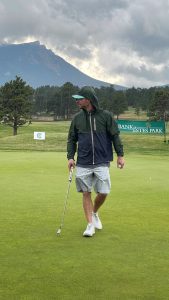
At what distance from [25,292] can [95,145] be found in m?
3.35

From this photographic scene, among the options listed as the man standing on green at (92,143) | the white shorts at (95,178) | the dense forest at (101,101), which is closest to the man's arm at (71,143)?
the man standing on green at (92,143)

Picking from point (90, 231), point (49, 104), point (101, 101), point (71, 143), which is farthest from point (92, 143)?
point (49, 104)

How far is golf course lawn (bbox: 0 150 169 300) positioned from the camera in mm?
5129

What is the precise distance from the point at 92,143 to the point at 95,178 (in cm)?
61

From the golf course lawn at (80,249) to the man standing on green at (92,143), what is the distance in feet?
2.41

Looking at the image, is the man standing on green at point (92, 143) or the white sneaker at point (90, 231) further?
the man standing on green at point (92, 143)

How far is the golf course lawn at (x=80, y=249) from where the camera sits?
16.8 feet

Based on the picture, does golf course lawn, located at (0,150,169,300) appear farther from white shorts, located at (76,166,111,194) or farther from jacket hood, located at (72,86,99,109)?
jacket hood, located at (72,86,99,109)

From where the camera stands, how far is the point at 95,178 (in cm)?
805

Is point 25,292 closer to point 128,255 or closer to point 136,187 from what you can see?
point 128,255

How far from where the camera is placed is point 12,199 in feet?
37.2

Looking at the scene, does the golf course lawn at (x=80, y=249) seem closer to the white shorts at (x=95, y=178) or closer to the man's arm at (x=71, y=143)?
the white shorts at (x=95, y=178)

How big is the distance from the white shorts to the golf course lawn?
2.29 ft

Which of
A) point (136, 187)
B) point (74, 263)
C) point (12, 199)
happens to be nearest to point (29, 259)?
point (74, 263)
